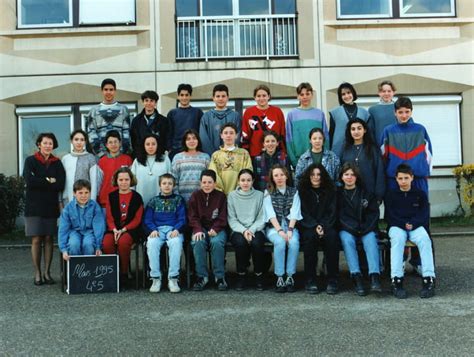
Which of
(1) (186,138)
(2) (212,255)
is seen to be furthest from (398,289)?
(1) (186,138)

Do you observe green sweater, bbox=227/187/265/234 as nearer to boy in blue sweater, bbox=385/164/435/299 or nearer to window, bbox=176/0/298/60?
boy in blue sweater, bbox=385/164/435/299

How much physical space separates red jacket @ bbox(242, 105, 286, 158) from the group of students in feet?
0.05

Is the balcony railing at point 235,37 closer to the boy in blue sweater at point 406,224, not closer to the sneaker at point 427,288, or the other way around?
the boy in blue sweater at point 406,224

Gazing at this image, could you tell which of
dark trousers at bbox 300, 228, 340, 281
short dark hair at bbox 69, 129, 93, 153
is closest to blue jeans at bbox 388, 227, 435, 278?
dark trousers at bbox 300, 228, 340, 281

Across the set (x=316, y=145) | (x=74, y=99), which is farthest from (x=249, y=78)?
(x=316, y=145)

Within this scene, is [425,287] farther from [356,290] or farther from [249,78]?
[249,78]

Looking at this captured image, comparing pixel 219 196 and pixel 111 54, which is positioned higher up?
pixel 111 54

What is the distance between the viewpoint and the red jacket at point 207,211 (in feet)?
21.8

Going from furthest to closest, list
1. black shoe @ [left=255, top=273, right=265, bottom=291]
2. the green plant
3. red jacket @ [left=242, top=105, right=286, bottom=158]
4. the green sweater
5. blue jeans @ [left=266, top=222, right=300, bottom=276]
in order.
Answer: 1. the green plant
2. red jacket @ [left=242, top=105, right=286, bottom=158]
3. the green sweater
4. black shoe @ [left=255, top=273, right=265, bottom=291]
5. blue jeans @ [left=266, top=222, right=300, bottom=276]

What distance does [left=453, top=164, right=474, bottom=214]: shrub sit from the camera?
13.0 m

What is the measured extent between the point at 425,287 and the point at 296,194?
1812 millimetres

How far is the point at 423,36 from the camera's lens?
13.6 m

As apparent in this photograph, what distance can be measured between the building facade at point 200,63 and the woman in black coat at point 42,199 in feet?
21.4

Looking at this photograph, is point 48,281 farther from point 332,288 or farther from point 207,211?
point 332,288
